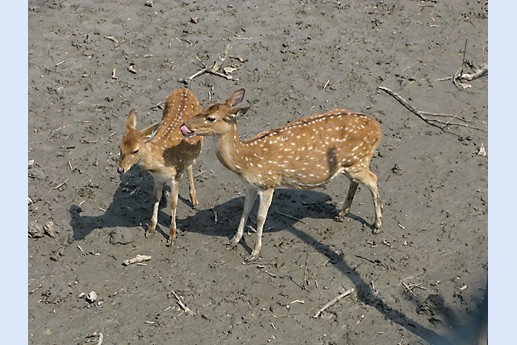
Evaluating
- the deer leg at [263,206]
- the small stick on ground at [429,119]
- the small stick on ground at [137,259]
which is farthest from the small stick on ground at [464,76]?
the small stick on ground at [137,259]

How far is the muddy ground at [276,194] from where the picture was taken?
6621mm

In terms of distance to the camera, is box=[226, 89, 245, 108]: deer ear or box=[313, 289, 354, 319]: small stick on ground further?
box=[226, 89, 245, 108]: deer ear

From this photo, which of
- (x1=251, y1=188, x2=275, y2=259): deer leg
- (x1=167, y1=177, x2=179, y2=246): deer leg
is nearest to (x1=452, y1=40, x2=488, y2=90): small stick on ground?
(x1=251, y1=188, x2=275, y2=259): deer leg

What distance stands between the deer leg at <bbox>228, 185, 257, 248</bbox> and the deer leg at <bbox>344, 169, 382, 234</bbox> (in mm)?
1015

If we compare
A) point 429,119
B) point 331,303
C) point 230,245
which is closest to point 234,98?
point 230,245

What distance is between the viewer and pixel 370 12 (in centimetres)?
1147

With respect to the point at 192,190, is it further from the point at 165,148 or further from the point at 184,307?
the point at 184,307

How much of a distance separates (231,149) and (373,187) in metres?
1.55

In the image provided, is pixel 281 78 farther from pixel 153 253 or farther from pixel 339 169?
pixel 153 253

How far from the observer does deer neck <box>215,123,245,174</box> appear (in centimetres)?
691

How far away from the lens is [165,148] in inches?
282

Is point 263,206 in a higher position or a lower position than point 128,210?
higher

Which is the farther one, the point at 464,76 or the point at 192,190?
the point at 464,76

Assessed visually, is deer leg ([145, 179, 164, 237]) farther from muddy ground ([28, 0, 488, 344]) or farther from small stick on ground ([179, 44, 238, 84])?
small stick on ground ([179, 44, 238, 84])
